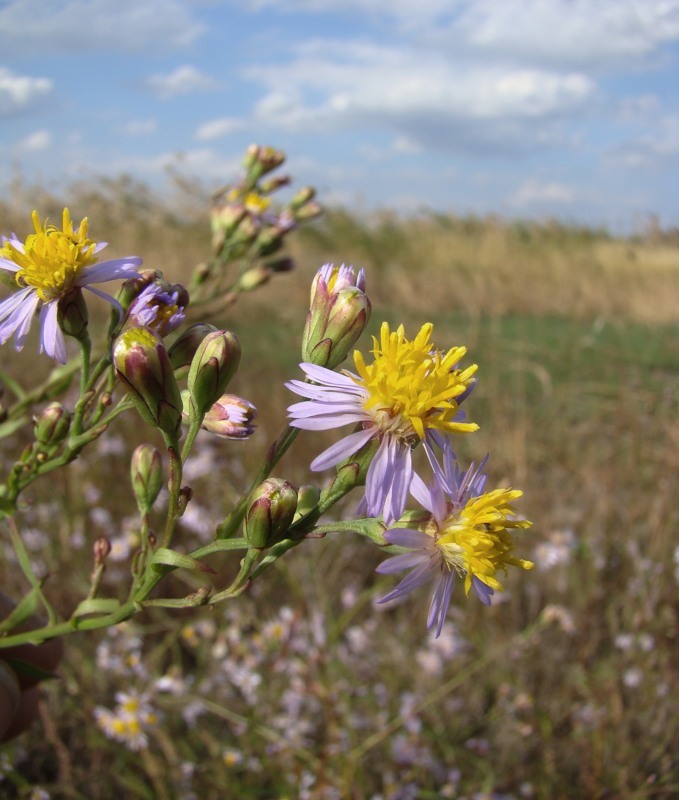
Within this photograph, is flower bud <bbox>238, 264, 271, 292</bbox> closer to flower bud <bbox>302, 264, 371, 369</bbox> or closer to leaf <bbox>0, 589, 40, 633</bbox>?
flower bud <bbox>302, 264, 371, 369</bbox>

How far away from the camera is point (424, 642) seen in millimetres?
3051

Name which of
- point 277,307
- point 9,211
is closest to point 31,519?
point 9,211

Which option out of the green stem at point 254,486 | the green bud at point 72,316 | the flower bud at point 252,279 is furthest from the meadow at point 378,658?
the flower bud at point 252,279

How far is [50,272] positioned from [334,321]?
334 millimetres

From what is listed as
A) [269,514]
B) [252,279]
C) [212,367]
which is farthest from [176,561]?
[252,279]

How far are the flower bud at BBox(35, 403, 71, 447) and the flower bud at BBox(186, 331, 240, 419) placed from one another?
0.62ft

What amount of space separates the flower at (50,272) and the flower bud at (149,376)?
0.39ft

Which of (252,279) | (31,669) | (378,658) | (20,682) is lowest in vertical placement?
(378,658)

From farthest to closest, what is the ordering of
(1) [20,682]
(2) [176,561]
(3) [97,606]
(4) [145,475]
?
(1) [20,682], (4) [145,475], (3) [97,606], (2) [176,561]

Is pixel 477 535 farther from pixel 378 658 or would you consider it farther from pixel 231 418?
pixel 378 658

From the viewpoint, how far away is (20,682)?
1402mm

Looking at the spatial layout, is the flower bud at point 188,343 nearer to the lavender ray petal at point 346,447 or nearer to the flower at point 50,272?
the flower at point 50,272

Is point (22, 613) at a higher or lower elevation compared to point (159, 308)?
lower

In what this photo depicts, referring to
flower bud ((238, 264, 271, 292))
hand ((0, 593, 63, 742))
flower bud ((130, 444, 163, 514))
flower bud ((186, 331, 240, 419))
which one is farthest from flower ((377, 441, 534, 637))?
flower bud ((238, 264, 271, 292))
